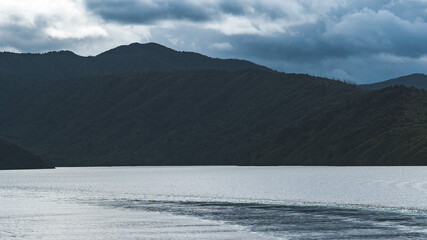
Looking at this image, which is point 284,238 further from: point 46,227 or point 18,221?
point 18,221

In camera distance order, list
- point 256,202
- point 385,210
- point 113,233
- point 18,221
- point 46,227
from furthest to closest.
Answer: point 256,202 → point 385,210 → point 18,221 → point 46,227 → point 113,233

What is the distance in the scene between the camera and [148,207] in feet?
314

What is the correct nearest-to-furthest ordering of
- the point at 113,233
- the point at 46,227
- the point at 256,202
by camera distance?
the point at 113,233, the point at 46,227, the point at 256,202

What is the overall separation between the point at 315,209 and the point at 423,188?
49.3 meters

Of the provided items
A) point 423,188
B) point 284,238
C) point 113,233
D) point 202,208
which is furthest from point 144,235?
point 423,188

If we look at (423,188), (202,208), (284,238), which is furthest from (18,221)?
(423,188)

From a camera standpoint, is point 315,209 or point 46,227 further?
point 315,209

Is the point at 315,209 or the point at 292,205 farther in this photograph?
the point at 292,205

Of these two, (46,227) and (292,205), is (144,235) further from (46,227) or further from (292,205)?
(292,205)

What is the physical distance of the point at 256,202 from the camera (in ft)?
336

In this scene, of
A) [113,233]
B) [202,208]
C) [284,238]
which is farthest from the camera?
[202,208]

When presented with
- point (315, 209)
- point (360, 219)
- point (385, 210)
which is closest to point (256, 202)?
point (315, 209)

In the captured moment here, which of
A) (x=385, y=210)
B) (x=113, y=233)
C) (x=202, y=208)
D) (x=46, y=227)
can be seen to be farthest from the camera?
(x=202, y=208)

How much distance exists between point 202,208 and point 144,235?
30.6 meters
